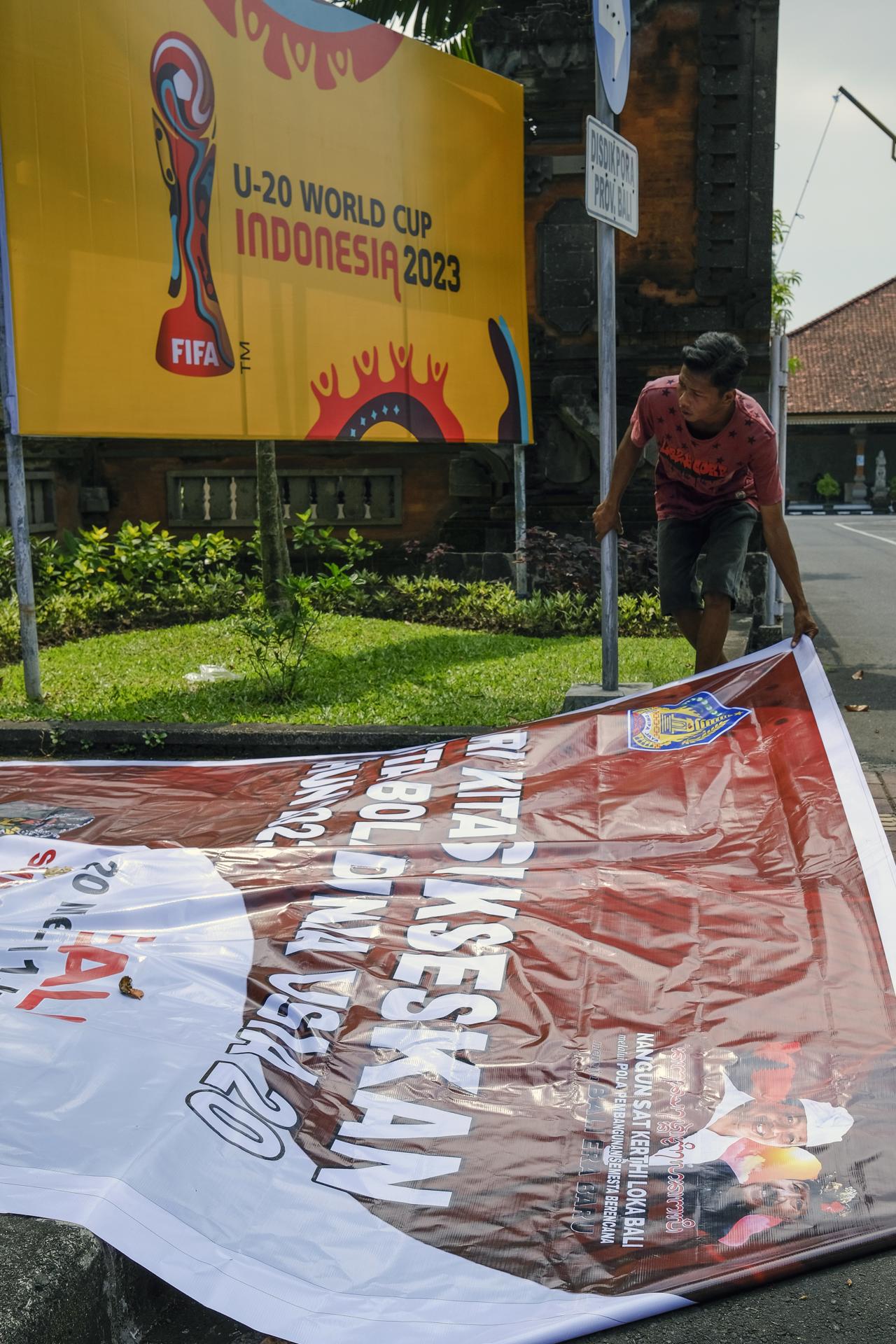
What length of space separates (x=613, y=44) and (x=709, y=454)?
1.63 m

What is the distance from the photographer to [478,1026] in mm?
2695

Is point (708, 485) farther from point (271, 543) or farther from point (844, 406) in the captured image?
point (844, 406)

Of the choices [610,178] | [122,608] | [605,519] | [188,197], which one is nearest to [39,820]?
[605,519]

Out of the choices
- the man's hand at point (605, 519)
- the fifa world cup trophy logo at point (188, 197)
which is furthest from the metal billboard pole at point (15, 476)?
the man's hand at point (605, 519)

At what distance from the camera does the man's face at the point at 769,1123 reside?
2285 mm

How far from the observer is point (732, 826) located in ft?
11.8

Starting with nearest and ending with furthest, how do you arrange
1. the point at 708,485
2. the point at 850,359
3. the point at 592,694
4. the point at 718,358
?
the point at 718,358
the point at 708,485
the point at 592,694
the point at 850,359

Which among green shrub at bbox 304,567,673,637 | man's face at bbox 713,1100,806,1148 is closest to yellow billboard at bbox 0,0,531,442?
green shrub at bbox 304,567,673,637

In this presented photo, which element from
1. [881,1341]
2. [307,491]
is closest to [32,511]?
[307,491]

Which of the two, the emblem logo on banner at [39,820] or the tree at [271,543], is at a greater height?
the tree at [271,543]

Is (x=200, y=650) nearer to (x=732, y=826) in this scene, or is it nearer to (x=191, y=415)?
(x=191, y=415)

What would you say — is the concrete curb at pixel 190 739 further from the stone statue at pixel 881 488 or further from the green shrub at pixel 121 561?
the stone statue at pixel 881 488

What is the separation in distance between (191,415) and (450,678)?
194cm

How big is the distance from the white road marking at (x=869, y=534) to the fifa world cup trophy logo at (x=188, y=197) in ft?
59.7
